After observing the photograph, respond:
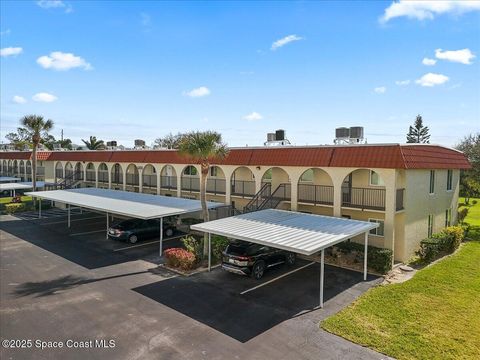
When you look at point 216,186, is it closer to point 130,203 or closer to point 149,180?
point 130,203

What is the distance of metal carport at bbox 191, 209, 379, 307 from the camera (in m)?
12.5

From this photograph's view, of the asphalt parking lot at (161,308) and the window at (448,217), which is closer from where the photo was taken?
the asphalt parking lot at (161,308)

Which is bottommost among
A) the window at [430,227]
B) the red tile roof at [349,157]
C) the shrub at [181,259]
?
the shrub at [181,259]

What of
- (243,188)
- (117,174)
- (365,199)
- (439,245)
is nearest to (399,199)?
(365,199)

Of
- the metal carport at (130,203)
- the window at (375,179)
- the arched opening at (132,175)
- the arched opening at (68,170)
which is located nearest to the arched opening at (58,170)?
the arched opening at (68,170)

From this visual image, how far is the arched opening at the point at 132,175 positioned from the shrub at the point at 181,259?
16.1 m

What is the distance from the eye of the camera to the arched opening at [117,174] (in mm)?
33594

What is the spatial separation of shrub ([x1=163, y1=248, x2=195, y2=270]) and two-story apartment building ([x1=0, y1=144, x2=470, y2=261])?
643 centimetres

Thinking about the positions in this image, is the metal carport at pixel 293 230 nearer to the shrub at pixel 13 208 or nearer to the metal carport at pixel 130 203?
the metal carport at pixel 130 203

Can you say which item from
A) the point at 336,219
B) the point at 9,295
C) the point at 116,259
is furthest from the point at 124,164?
the point at 336,219

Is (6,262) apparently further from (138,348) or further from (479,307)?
(479,307)

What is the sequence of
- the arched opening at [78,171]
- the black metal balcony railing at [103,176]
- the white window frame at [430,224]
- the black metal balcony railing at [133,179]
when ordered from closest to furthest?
1. the white window frame at [430,224]
2. the black metal balcony railing at [133,179]
3. the black metal balcony railing at [103,176]
4. the arched opening at [78,171]

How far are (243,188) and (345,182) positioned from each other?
686cm

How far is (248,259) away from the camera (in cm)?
1482
